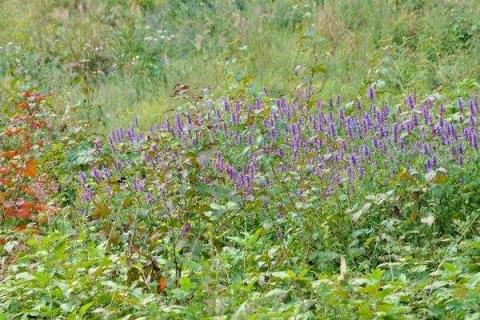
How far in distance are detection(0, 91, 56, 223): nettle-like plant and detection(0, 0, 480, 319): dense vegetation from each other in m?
0.02

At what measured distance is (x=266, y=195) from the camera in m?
4.97

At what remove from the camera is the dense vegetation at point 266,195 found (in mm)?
3904

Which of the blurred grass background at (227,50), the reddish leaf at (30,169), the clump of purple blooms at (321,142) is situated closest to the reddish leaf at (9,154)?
the reddish leaf at (30,169)

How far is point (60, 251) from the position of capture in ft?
14.6

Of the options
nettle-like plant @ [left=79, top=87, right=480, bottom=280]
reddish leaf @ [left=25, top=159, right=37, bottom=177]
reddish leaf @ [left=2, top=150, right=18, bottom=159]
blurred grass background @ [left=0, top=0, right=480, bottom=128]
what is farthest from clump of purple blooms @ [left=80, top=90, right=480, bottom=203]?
blurred grass background @ [left=0, top=0, right=480, bottom=128]

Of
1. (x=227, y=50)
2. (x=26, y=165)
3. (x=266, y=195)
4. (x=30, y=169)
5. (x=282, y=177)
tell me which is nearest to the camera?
(x=266, y=195)

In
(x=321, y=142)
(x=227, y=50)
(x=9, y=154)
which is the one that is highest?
(x=321, y=142)

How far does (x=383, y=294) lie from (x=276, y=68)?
5.80 metres

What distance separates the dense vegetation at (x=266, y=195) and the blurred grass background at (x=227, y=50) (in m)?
0.04

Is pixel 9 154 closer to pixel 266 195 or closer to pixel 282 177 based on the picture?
pixel 282 177

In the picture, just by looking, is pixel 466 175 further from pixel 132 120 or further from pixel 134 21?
pixel 134 21

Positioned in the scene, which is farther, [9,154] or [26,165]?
[9,154]

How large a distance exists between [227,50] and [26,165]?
394 cm

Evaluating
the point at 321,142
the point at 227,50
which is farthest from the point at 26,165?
the point at 227,50
